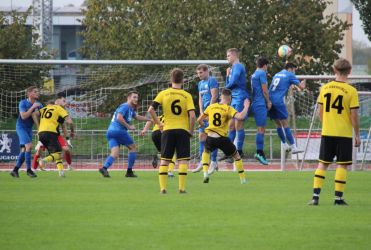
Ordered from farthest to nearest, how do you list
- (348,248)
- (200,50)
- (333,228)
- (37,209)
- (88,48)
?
1. (88,48)
2. (200,50)
3. (37,209)
4. (333,228)
5. (348,248)

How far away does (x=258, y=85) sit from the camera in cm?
2131

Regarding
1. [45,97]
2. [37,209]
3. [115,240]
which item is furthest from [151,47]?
[115,240]

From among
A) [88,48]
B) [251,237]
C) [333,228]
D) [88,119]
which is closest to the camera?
[251,237]

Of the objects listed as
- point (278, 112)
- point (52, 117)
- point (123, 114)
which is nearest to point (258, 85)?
point (278, 112)

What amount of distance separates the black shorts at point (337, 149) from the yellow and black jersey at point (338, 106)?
77mm

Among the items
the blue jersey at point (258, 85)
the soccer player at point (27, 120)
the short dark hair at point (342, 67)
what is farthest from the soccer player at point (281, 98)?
the short dark hair at point (342, 67)

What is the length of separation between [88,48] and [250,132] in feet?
91.7

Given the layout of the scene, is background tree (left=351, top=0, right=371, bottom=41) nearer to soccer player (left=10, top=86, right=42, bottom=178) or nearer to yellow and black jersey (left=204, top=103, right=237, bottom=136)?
soccer player (left=10, top=86, right=42, bottom=178)

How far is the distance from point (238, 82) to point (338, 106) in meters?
7.42

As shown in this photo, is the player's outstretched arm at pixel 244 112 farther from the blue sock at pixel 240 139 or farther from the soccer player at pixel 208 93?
the blue sock at pixel 240 139

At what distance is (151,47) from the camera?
50.8 meters

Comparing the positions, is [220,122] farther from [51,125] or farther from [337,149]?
[51,125]

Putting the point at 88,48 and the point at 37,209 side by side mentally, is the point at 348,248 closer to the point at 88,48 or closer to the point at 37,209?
the point at 37,209

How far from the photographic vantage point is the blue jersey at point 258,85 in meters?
21.1
